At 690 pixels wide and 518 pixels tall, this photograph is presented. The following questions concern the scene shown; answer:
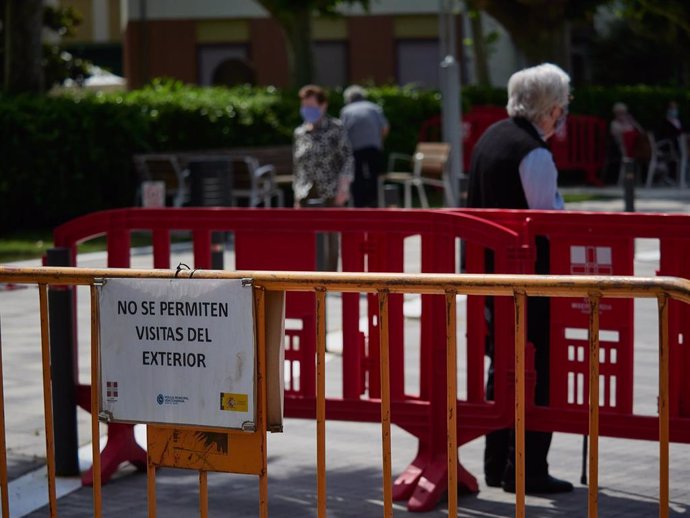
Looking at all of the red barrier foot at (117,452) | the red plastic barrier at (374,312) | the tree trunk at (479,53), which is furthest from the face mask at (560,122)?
the tree trunk at (479,53)

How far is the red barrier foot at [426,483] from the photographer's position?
20.6 feet

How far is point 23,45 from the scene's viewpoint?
22.0 meters

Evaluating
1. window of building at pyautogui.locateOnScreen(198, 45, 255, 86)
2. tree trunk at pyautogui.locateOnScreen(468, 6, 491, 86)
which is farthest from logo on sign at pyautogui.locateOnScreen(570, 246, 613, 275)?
window of building at pyautogui.locateOnScreen(198, 45, 255, 86)

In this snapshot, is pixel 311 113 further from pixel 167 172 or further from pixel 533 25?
pixel 533 25

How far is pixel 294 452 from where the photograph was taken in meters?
7.46

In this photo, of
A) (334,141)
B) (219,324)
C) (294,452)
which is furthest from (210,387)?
(334,141)

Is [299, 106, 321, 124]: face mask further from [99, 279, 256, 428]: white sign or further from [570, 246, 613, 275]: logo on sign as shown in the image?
[99, 279, 256, 428]: white sign

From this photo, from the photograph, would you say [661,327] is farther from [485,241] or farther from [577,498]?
[577,498]

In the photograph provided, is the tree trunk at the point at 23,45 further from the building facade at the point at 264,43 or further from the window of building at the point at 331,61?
the window of building at the point at 331,61

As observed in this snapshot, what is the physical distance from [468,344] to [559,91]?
121 cm

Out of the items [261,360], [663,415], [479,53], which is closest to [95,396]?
[261,360]

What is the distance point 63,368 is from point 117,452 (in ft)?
1.55

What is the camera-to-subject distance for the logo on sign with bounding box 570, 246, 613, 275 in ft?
19.9

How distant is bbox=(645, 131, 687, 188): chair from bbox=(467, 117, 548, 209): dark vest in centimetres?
2051
